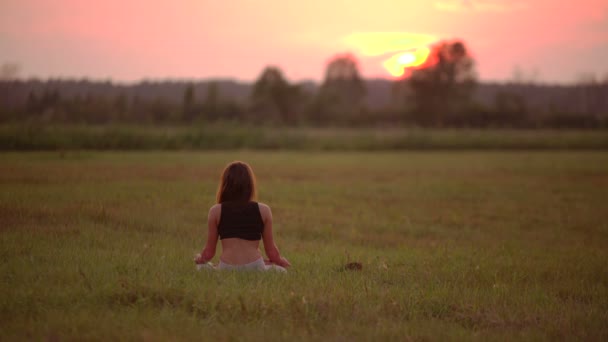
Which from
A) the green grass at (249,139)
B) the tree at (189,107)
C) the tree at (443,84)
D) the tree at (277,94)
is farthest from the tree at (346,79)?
the green grass at (249,139)

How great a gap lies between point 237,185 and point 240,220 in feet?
1.44

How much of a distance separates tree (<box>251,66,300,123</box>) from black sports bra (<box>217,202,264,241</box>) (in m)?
65.3

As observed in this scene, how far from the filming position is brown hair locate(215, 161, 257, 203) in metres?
6.47

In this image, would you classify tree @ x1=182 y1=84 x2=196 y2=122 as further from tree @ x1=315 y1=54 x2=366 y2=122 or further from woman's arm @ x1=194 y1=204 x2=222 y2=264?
woman's arm @ x1=194 y1=204 x2=222 y2=264

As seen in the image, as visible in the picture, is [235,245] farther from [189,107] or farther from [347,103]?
[347,103]

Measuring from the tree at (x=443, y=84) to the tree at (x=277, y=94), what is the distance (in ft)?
70.9

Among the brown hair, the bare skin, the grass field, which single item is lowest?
the grass field

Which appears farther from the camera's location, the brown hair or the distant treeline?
the distant treeline

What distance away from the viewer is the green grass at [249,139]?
98.7ft

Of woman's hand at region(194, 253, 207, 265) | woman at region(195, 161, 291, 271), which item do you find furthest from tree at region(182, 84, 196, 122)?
woman at region(195, 161, 291, 271)

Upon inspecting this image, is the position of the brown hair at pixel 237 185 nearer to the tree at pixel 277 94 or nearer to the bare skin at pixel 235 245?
the bare skin at pixel 235 245

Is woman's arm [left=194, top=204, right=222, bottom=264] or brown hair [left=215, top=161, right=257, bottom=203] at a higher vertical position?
brown hair [left=215, top=161, right=257, bottom=203]

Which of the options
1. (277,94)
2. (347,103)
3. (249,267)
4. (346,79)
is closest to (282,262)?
(249,267)

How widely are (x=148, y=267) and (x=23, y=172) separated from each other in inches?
470
